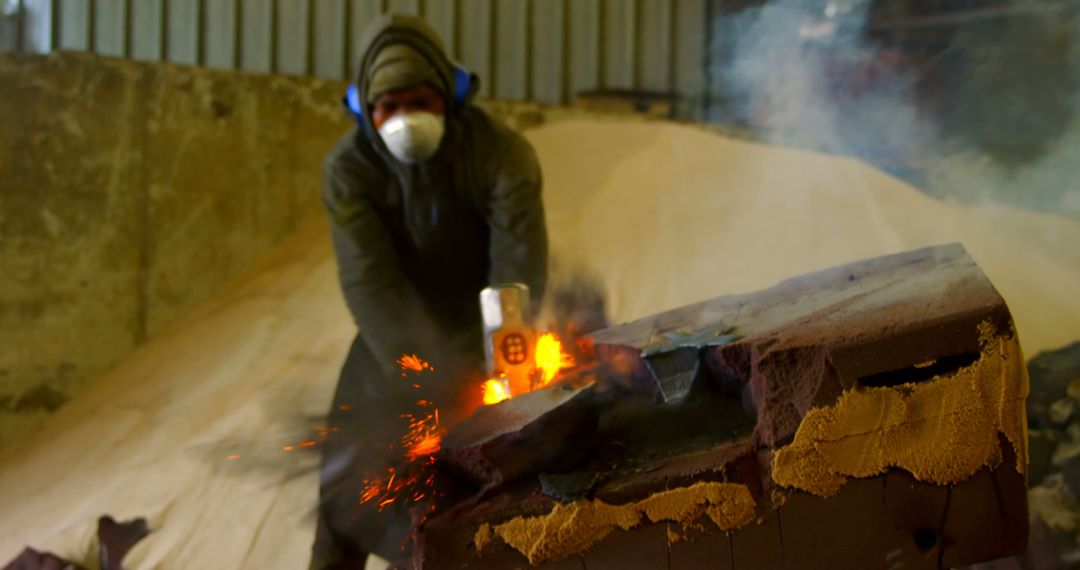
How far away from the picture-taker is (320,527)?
2.12 m

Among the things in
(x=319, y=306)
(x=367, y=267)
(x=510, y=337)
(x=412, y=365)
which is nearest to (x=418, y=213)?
(x=367, y=267)

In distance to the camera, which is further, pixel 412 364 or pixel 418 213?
pixel 418 213

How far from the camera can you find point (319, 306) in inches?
177

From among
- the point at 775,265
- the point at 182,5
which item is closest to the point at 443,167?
the point at 775,265

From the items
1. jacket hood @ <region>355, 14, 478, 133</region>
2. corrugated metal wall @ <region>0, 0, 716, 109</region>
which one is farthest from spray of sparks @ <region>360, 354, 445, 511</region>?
corrugated metal wall @ <region>0, 0, 716, 109</region>

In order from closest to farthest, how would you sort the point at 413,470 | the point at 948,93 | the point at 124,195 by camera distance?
the point at 413,470 → the point at 948,93 → the point at 124,195

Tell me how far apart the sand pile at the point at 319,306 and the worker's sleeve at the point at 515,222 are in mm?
679

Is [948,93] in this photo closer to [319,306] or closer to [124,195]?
[319,306]

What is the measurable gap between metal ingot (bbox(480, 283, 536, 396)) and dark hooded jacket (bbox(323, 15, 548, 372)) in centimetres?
43

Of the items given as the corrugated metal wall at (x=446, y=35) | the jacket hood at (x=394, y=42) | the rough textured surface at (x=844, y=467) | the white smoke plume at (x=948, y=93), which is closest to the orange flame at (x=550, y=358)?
the rough textured surface at (x=844, y=467)

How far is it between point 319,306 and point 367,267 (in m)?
2.27

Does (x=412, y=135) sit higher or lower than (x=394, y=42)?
lower

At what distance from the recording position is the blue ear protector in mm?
2377

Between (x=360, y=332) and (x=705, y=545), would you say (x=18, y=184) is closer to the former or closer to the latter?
(x=360, y=332)
